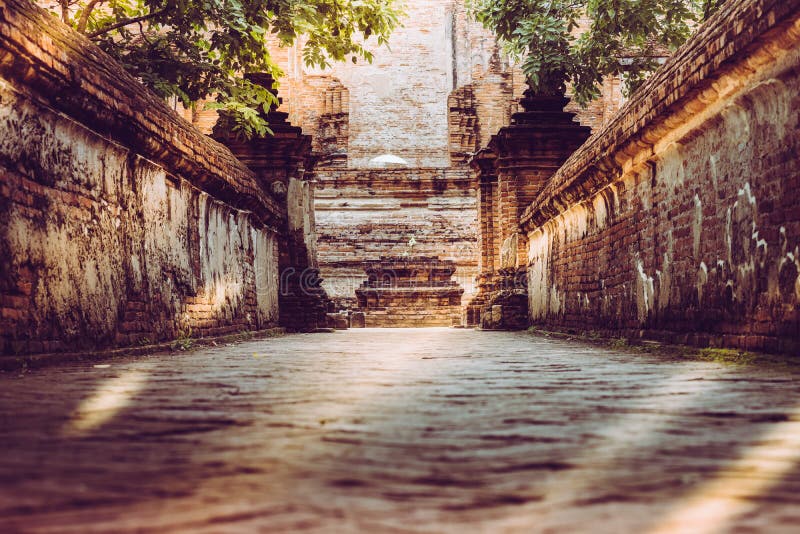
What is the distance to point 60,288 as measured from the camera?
4672mm

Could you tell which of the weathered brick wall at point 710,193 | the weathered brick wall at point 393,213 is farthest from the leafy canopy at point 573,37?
the weathered brick wall at point 393,213

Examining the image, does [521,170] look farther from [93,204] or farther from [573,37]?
[93,204]

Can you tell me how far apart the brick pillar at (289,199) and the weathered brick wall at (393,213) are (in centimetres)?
861

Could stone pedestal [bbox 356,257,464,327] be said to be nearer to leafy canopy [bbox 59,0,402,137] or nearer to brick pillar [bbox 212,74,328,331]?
brick pillar [bbox 212,74,328,331]

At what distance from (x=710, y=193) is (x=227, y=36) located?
5.70m

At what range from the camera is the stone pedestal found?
57.9 feet

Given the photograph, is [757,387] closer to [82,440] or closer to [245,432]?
[245,432]

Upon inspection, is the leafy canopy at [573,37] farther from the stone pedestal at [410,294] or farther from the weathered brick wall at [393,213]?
the weathered brick wall at [393,213]

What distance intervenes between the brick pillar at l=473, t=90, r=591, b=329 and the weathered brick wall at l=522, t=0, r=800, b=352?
3.91 meters

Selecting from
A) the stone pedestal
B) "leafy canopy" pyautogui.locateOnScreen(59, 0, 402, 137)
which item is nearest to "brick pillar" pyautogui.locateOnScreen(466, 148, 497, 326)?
"leafy canopy" pyautogui.locateOnScreen(59, 0, 402, 137)

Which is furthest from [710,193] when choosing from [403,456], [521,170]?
[521,170]

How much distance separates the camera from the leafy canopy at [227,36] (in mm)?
8625

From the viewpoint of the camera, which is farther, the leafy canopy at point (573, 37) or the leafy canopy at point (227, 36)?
the leafy canopy at point (573, 37)

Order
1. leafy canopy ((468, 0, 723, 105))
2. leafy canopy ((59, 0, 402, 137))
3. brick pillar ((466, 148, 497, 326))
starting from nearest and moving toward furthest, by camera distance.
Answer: leafy canopy ((59, 0, 402, 137)) → leafy canopy ((468, 0, 723, 105)) → brick pillar ((466, 148, 497, 326))
